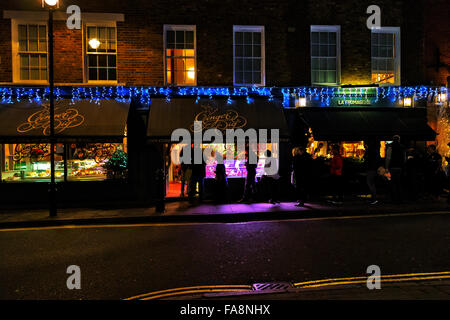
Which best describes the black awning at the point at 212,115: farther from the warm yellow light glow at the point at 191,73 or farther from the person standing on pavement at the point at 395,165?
the person standing on pavement at the point at 395,165

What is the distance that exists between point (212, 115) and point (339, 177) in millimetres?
4693

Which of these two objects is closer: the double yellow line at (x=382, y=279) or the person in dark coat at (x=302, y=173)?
the double yellow line at (x=382, y=279)

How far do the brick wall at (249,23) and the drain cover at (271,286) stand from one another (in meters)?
9.25

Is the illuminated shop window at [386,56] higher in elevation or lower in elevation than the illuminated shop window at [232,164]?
higher

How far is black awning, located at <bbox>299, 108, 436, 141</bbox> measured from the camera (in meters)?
12.0

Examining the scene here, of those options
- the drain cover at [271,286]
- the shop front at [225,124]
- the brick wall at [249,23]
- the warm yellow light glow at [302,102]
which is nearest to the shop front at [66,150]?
the shop front at [225,124]

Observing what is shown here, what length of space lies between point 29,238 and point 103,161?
476 centimetres

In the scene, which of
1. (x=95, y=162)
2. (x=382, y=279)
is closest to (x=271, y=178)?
(x=95, y=162)

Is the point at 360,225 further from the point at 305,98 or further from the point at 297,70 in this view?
the point at 297,70

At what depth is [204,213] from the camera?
9.52m

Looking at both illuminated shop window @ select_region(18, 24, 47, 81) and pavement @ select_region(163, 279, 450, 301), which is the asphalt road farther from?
illuminated shop window @ select_region(18, 24, 47, 81)

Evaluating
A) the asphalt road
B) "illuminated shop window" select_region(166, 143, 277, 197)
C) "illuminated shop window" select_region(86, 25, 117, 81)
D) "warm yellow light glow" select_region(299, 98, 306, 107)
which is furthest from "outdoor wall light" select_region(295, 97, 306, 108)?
"illuminated shop window" select_region(86, 25, 117, 81)

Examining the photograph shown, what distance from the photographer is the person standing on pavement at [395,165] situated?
10.3 m

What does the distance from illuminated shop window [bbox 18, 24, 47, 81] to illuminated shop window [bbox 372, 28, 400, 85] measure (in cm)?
1240
